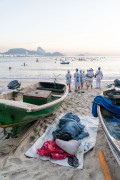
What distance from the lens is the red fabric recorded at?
5.91m

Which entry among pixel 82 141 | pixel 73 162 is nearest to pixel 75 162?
pixel 73 162

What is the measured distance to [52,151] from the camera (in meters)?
6.02

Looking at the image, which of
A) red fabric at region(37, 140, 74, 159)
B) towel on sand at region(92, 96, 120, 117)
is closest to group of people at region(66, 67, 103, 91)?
towel on sand at region(92, 96, 120, 117)

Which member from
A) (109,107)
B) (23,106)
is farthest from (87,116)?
(23,106)

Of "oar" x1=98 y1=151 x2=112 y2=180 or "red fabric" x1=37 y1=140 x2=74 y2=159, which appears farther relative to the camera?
"red fabric" x1=37 y1=140 x2=74 y2=159

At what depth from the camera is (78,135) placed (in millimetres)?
7199

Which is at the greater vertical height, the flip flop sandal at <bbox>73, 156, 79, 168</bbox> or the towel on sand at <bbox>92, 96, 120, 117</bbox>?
the towel on sand at <bbox>92, 96, 120, 117</bbox>

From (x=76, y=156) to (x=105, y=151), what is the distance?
87cm

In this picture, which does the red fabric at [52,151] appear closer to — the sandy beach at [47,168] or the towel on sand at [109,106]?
the sandy beach at [47,168]

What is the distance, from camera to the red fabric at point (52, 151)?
5.91m

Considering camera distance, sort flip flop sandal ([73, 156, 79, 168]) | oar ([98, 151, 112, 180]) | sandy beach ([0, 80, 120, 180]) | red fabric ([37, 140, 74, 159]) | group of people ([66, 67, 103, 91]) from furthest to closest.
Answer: group of people ([66, 67, 103, 91]), red fabric ([37, 140, 74, 159]), flip flop sandal ([73, 156, 79, 168]), sandy beach ([0, 80, 120, 180]), oar ([98, 151, 112, 180])

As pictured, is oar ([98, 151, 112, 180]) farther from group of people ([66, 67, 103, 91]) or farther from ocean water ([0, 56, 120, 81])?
ocean water ([0, 56, 120, 81])

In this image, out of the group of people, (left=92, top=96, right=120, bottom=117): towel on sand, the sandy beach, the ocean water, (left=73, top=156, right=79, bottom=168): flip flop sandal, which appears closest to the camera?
the sandy beach

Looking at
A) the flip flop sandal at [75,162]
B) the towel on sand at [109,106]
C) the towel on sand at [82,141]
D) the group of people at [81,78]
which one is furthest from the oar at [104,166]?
the group of people at [81,78]
